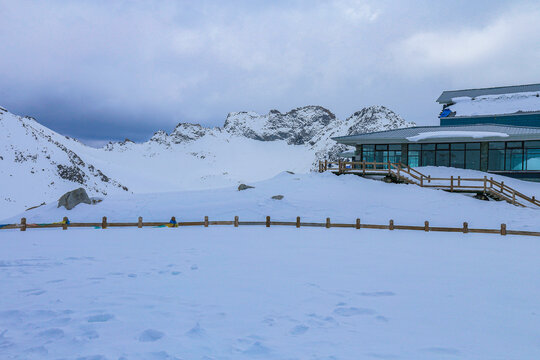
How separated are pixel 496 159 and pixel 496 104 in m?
13.8

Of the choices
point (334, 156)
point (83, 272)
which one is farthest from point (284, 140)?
point (83, 272)

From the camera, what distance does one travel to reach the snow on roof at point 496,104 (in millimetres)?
38906

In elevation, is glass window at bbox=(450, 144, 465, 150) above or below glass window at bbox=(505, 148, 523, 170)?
above

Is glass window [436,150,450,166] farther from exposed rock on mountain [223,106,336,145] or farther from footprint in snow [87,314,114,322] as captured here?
exposed rock on mountain [223,106,336,145]

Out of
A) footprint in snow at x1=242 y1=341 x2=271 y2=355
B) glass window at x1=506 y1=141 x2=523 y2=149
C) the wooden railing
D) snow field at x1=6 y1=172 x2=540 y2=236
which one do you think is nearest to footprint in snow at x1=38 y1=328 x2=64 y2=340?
footprint in snow at x1=242 y1=341 x2=271 y2=355

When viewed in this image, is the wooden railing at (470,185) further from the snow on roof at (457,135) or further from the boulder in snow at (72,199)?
the boulder in snow at (72,199)

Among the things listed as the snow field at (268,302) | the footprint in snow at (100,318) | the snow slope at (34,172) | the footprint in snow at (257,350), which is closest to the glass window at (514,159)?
the snow field at (268,302)

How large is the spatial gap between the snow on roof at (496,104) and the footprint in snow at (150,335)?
149 ft

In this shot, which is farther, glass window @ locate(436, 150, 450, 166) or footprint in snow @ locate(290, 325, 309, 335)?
glass window @ locate(436, 150, 450, 166)

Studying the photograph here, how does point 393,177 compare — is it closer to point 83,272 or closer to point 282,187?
point 282,187

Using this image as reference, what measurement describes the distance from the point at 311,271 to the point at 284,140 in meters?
133

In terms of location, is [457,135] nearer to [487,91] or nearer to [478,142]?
[478,142]

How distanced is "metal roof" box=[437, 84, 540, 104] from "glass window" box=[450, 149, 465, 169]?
50.3ft

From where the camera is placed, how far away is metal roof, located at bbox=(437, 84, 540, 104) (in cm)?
4178
